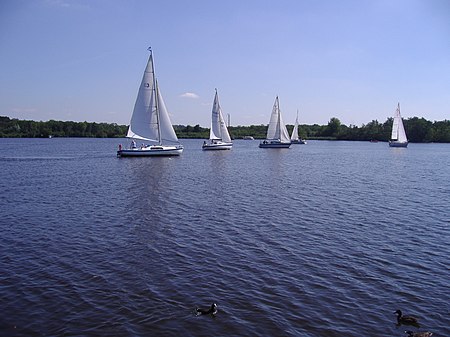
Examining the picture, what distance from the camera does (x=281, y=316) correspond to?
36.1 feet

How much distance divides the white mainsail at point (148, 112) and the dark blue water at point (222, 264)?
115ft

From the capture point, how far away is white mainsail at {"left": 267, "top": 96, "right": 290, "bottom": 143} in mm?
94188

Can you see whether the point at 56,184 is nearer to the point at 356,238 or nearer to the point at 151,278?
the point at 151,278

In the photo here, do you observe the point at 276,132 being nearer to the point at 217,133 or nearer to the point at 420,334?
the point at 217,133

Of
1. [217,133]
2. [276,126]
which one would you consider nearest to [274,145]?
[276,126]

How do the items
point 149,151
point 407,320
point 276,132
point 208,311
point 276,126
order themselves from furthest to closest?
point 276,132 < point 276,126 < point 149,151 < point 208,311 < point 407,320

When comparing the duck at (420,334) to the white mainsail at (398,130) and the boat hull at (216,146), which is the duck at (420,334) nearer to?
the boat hull at (216,146)

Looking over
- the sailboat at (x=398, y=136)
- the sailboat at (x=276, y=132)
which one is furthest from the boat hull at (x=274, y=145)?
the sailboat at (x=398, y=136)

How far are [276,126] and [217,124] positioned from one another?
61.3ft

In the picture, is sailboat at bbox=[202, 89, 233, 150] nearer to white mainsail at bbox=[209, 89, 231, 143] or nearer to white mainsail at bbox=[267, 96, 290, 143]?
white mainsail at bbox=[209, 89, 231, 143]

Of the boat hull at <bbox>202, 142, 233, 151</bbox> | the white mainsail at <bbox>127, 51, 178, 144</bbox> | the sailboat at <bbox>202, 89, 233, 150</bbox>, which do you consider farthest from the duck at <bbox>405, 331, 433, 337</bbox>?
the boat hull at <bbox>202, 142, 233, 151</bbox>

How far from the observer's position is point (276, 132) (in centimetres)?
9781

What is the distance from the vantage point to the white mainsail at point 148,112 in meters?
64.0

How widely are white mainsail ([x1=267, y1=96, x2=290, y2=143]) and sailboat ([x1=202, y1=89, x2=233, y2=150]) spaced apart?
1395cm
